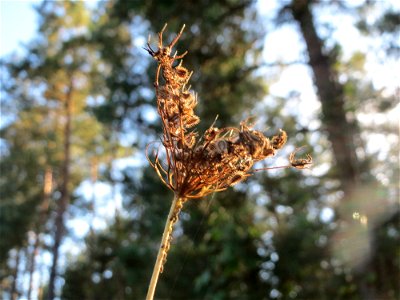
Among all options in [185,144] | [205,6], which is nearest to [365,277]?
[205,6]

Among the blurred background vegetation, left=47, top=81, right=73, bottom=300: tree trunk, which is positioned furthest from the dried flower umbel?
left=47, top=81, right=73, bottom=300: tree trunk

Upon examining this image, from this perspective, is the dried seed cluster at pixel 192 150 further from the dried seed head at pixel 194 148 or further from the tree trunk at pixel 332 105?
the tree trunk at pixel 332 105

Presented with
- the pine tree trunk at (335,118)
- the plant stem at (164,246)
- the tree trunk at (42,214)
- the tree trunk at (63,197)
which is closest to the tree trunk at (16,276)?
the tree trunk at (42,214)

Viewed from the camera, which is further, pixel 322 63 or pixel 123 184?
pixel 123 184

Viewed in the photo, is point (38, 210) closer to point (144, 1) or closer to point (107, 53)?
point (107, 53)

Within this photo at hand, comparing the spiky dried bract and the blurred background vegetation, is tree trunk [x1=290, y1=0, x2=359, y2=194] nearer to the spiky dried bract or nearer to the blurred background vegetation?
the blurred background vegetation
